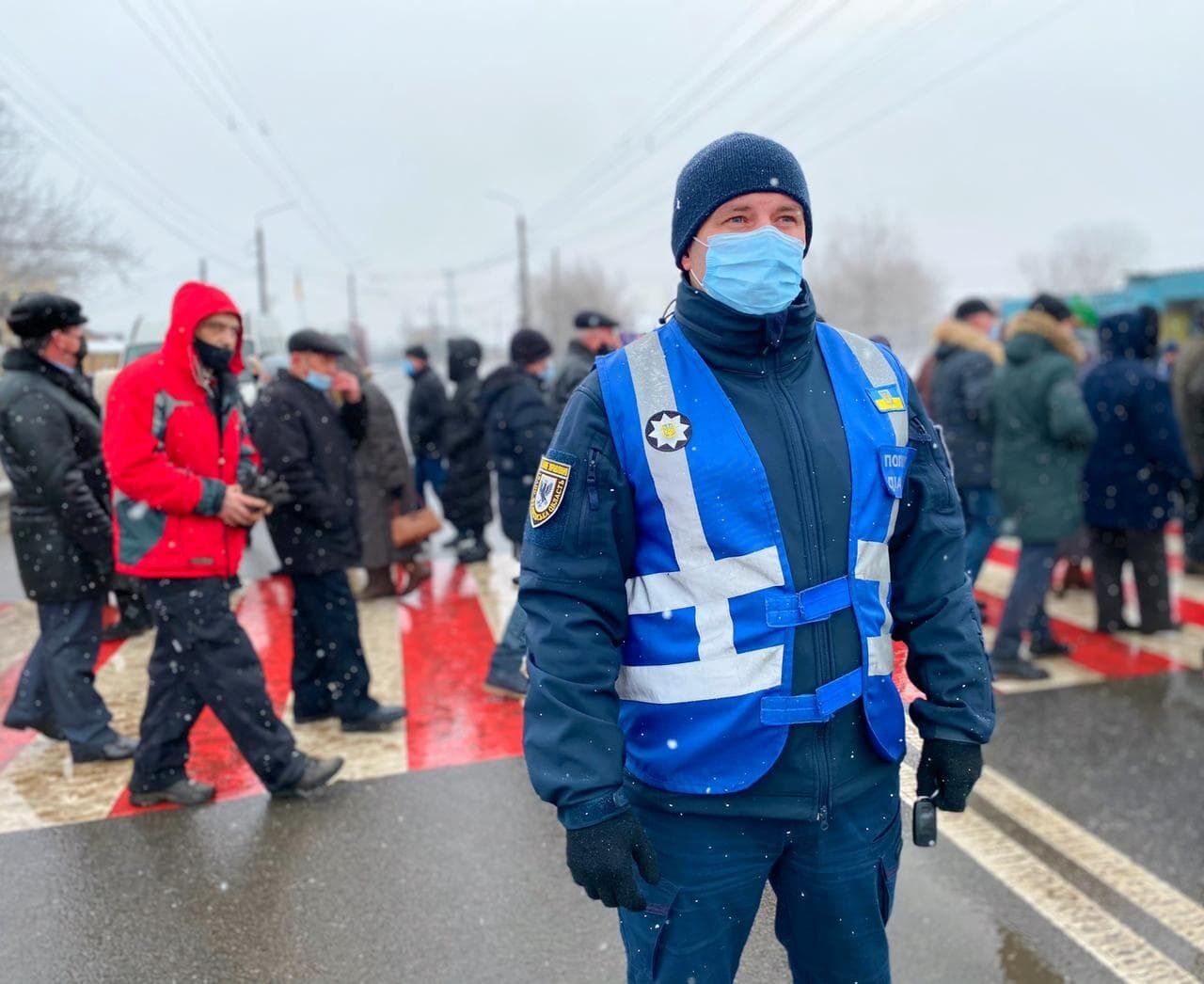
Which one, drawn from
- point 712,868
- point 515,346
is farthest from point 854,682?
point 515,346

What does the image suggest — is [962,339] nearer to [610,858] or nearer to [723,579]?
[723,579]

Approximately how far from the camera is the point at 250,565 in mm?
8523

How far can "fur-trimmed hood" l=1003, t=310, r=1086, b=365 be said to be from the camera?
5.24 m

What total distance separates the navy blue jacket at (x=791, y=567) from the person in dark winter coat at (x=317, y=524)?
106 inches

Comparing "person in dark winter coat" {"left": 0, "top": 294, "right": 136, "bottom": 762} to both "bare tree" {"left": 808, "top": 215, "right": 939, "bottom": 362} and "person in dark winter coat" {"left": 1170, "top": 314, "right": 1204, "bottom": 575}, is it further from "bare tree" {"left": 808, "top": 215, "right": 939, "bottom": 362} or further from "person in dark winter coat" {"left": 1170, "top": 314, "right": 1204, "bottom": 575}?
"bare tree" {"left": 808, "top": 215, "right": 939, "bottom": 362}

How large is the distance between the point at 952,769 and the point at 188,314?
118 inches

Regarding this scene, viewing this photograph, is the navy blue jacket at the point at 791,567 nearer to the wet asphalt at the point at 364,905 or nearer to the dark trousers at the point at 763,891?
the dark trousers at the point at 763,891

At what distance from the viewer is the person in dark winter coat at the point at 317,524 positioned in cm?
428

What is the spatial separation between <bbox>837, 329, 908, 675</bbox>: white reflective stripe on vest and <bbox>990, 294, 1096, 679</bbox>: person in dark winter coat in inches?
142

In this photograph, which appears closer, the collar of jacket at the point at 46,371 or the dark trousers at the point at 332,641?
the collar of jacket at the point at 46,371

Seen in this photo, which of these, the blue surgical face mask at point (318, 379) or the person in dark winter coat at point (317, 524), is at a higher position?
the blue surgical face mask at point (318, 379)

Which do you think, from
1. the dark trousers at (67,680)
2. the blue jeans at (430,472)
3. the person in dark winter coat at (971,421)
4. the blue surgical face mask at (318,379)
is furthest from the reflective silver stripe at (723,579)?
the blue jeans at (430,472)

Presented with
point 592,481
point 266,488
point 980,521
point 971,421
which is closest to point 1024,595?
point 980,521

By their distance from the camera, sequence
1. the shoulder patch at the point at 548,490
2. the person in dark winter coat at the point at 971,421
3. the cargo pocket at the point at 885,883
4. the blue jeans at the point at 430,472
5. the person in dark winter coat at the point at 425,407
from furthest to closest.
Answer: the blue jeans at the point at 430,472 → the person in dark winter coat at the point at 425,407 → the person in dark winter coat at the point at 971,421 → the cargo pocket at the point at 885,883 → the shoulder patch at the point at 548,490
